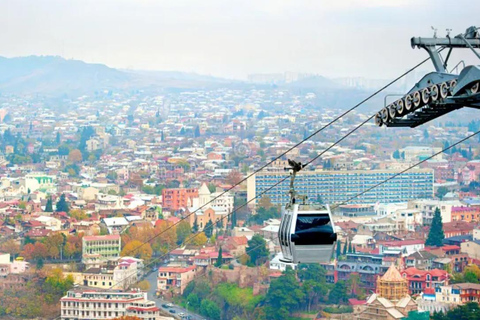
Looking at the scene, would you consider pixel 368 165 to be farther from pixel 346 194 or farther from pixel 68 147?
pixel 68 147

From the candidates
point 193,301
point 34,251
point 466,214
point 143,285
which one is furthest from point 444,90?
point 466,214

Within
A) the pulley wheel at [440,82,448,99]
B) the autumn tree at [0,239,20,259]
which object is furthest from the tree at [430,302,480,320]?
the pulley wheel at [440,82,448,99]

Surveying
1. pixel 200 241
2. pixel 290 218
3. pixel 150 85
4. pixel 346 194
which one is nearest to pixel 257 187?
pixel 346 194

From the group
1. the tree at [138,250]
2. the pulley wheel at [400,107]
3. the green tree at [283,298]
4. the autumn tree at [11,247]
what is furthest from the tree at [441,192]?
the pulley wheel at [400,107]

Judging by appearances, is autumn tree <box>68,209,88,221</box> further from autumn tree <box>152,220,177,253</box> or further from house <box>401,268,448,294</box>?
house <box>401,268,448,294</box>

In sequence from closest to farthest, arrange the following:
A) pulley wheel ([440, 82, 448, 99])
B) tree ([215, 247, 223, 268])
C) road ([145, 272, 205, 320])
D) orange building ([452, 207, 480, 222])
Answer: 1. pulley wheel ([440, 82, 448, 99])
2. road ([145, 272, 205, 320])
3. tree ([215, 247, 223, 268])
4. orange building ([452, 207, 480, 222])

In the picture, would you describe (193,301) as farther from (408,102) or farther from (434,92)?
(434,92)
